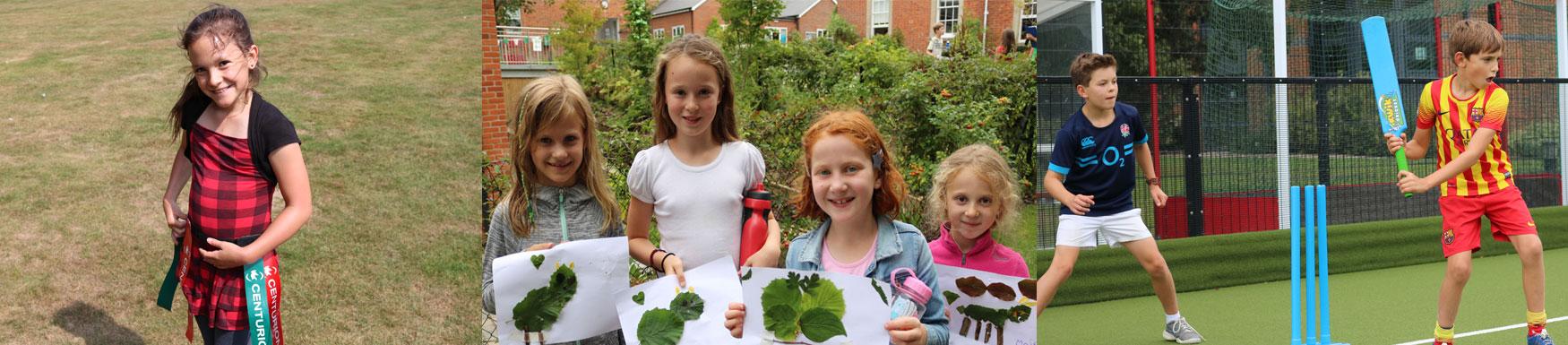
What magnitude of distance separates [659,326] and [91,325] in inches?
117

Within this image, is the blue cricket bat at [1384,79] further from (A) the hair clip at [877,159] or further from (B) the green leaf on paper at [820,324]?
(B) the green leaf on paper at [820,324]

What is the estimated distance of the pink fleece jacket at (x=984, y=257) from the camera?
280cm

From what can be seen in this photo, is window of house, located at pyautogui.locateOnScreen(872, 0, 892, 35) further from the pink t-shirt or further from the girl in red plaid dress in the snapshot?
the girl in red plaid dress

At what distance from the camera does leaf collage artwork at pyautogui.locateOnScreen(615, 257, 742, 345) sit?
2619 mm

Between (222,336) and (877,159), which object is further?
(222,336)

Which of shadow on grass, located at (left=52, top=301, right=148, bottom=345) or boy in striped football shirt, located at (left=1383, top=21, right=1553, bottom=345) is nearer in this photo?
boy in striped football shirt, located at (left=1383, top=21, right=1553, bottom=345)

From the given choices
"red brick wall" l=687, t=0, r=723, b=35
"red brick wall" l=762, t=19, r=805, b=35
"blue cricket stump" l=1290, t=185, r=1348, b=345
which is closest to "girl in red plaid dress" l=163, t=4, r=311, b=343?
"red brick wall" l=687, t=0, r=723, b=35

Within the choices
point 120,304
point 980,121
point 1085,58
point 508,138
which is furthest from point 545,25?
point 120,304

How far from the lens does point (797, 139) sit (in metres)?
2.89

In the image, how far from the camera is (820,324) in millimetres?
2568

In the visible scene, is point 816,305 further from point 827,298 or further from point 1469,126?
point 1469,126

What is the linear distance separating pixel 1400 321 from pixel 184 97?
502cm

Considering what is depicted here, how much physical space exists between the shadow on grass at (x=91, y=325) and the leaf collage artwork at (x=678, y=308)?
275cm

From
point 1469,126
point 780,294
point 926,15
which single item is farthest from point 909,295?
point 1469,126
